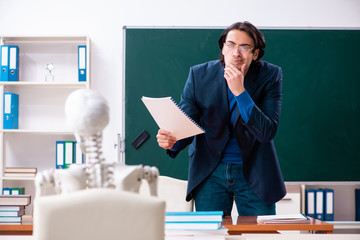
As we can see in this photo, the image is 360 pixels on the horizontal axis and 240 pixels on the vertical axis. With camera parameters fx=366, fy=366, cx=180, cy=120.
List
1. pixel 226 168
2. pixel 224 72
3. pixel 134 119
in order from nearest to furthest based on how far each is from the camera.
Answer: pixel 226 168, pixel 224 72, pixel 134 119

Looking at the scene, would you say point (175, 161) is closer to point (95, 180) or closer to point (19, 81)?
point (19, 81)

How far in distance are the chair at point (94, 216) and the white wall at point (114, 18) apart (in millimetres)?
2993

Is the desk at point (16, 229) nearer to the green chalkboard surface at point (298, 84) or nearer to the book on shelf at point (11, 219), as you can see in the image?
the book on shelf at point (11, 219)

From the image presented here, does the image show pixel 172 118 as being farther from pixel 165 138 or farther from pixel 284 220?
pixel 284 220

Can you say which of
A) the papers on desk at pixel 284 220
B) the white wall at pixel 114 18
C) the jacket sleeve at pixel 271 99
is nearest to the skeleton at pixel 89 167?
the papers on desk at pixel 284 220

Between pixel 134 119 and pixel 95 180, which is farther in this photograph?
pixel 134 119

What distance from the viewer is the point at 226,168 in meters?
1.52

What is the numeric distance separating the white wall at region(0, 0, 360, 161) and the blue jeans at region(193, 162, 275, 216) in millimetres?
2128

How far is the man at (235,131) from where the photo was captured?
1.48 meters

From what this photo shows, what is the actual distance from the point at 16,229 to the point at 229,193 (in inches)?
32.4

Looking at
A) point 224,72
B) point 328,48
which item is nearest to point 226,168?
point 224,72

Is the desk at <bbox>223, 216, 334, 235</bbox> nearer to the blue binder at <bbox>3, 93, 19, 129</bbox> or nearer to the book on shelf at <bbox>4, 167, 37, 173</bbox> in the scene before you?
the book on shelf at <bbox>4, 167, 37, 173</bbox>

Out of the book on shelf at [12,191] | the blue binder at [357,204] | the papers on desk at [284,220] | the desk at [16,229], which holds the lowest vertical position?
the blue binder at [357,204]

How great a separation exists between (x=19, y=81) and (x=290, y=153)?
8.76 feet
